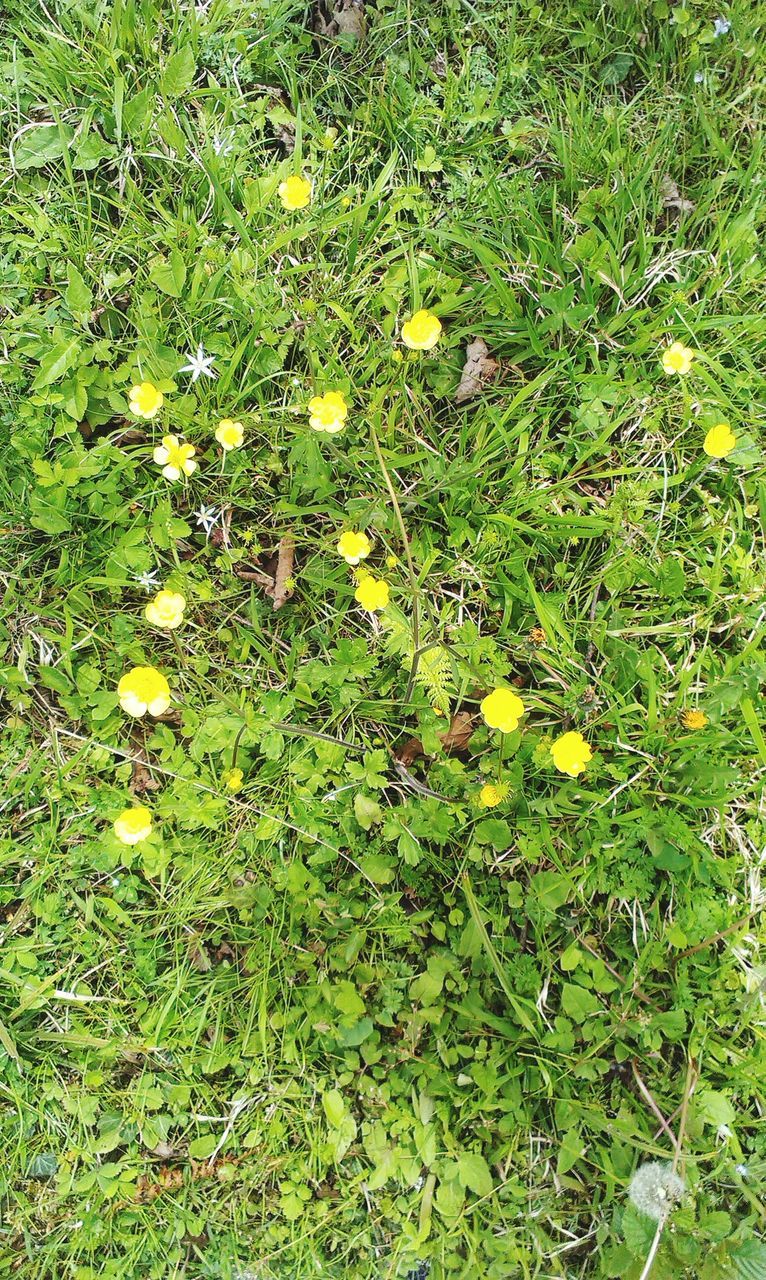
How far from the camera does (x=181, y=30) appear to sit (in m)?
2.69

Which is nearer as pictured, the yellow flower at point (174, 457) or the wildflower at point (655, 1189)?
the wildflower at point (655, 1189)

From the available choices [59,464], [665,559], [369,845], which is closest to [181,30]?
[59,464]

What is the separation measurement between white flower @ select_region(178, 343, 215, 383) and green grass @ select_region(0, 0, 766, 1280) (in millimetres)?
37

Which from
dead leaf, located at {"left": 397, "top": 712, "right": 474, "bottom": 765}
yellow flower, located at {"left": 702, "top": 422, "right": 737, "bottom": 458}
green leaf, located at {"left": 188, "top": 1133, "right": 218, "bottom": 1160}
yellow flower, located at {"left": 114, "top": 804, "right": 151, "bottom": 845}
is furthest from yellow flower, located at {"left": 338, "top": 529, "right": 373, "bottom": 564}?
green leaf, located at {"left": 188, "top": 1133, "right": 218, "bottom": 1160}

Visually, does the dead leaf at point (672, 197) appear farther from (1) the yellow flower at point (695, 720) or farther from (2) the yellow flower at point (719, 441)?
(1) the yellow flower at point (695, 720)

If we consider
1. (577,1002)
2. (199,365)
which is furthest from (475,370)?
(577,1002)

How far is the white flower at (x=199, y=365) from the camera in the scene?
2529mm

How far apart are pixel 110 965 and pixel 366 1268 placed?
1.12m

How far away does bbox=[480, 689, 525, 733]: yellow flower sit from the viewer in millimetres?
2238

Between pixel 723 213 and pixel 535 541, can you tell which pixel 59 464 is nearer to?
pixel 535 541

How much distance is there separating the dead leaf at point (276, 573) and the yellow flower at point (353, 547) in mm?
246

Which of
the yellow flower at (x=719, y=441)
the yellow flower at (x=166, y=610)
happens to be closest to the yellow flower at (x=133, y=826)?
the yellow flower at (x=166, y=610)

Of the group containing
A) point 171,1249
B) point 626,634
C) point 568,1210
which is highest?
point 626,634

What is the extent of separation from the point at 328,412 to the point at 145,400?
21.8 inches
